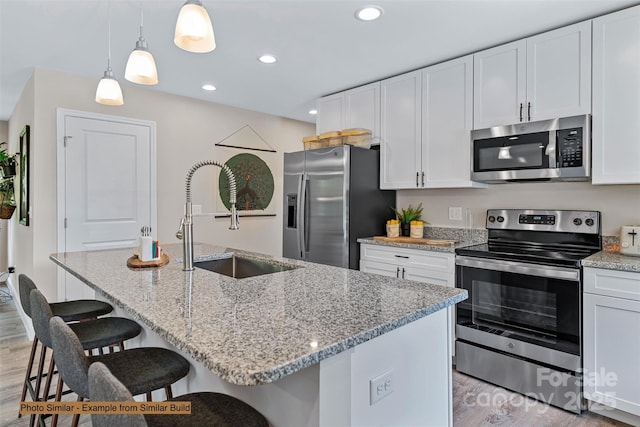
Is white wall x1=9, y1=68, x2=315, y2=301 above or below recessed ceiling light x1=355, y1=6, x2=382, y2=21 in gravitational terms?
below

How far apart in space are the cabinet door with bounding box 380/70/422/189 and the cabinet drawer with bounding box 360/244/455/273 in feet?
2.00

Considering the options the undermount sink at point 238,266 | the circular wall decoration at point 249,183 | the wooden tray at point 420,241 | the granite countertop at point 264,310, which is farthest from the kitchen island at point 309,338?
the circular wall decoration at point 249,183

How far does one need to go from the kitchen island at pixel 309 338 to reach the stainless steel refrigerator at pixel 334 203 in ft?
4.97

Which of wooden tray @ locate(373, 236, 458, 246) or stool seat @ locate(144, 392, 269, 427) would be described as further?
wooden tray @ locate(373, 236, 458, 246)

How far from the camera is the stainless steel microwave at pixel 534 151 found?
93.4 inches

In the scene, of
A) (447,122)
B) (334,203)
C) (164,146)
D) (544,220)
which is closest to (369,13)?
(447,122)

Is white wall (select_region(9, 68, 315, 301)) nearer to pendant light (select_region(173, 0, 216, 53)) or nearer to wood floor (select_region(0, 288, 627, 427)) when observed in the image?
wood floor (select_region(0, 288, 627, 427))

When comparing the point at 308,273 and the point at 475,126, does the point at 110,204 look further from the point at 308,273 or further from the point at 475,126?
the point at 475,126

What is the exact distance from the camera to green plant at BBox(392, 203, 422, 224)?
11.4 ft

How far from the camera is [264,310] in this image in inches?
46.8

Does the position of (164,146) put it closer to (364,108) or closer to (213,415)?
(364,108)

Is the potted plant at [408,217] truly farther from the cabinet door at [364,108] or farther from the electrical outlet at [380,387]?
the electrical outlet at [380,387]

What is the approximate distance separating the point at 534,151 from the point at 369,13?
4.72ft

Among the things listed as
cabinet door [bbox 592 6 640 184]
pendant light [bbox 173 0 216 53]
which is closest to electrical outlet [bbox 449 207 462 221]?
cabinet door [bbox 592 6 640 184]
